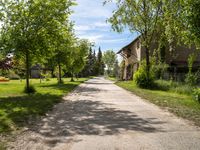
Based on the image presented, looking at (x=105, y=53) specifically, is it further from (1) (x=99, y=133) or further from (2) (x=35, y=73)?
(1) (x=99, y=133)

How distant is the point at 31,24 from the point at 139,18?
13.0 meters

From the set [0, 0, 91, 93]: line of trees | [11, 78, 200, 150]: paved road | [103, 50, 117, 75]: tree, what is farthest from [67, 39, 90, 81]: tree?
[103, 50, 117, 75]: tree

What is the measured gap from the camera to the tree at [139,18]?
99.4 feet

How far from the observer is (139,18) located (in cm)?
3086

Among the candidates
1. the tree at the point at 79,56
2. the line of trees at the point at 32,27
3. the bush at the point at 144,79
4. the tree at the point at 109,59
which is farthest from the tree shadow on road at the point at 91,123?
the tree at the point at 109,59

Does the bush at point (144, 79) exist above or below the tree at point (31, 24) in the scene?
below

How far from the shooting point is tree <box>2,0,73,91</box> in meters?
20.2

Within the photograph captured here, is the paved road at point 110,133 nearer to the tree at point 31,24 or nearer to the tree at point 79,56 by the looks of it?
the tree at point 31,24

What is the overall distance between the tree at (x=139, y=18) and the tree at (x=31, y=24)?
10569mm

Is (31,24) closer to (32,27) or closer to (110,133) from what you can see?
(32,27)

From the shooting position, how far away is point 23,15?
2050 centimetres

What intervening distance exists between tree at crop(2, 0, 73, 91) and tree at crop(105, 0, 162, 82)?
10.6 metres

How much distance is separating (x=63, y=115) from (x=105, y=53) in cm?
13844

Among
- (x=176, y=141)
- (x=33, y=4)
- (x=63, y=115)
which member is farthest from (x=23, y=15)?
(x=176, y=141)
